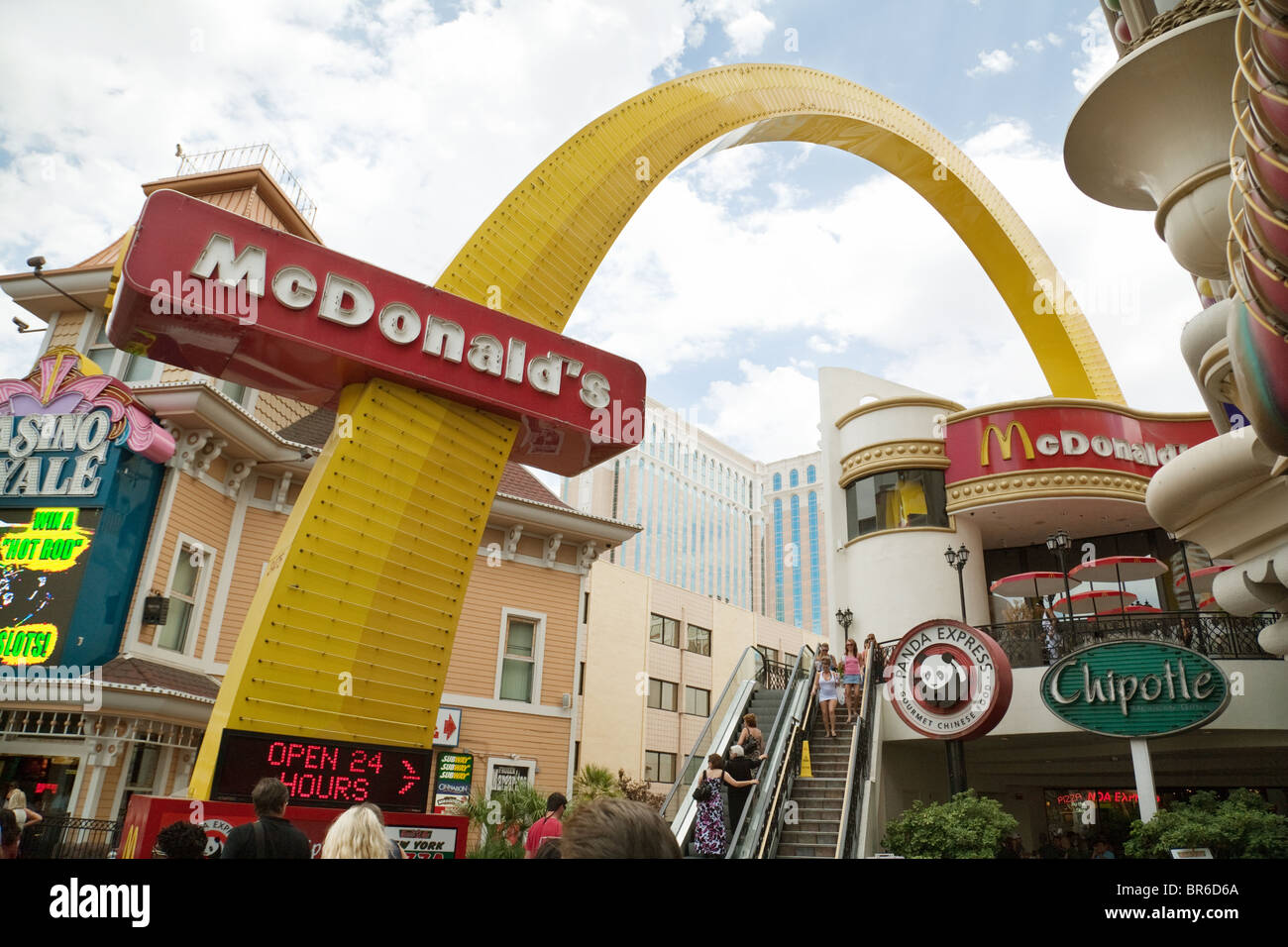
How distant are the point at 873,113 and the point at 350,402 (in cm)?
1662

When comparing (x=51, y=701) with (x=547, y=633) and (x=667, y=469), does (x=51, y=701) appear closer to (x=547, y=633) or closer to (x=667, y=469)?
(x=547, y=633)

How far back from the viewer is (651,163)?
11.4 m

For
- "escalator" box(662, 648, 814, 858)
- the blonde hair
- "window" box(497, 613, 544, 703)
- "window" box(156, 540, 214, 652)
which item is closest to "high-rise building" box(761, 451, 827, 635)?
"escalator" box(662, 648, 814, 858)

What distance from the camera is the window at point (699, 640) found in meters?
35.9

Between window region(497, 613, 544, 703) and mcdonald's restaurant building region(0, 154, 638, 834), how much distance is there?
0.04m

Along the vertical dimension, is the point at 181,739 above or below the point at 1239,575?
below

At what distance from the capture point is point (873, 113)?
20031mm

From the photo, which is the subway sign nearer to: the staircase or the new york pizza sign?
the new york pizza sign

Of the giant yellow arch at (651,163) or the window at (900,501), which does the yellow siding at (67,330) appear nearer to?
the giant yellow arch at (651,163)

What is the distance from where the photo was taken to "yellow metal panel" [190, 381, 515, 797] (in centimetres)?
691

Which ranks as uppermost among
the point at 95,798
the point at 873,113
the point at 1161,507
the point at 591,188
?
the point at 873,113

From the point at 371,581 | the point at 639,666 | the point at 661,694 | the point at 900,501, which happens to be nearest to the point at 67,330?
the point at 371,581

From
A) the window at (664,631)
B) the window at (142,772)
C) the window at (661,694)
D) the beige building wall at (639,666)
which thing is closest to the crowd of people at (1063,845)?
the beige building wall at (639,666)
